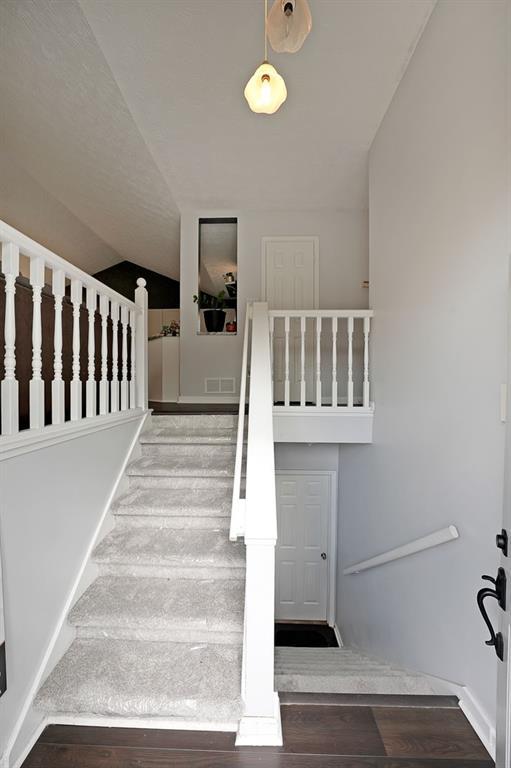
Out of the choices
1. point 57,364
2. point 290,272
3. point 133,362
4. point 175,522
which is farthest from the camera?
point 290,272

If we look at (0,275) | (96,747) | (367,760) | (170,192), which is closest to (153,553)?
(96,747)

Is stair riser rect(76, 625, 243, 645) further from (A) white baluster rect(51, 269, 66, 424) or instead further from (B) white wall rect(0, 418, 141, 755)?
(A) white baluster rect(51, 269, 66, 424)

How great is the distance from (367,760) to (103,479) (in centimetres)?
183

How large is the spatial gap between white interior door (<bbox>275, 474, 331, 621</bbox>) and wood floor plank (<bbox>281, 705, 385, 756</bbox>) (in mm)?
2896

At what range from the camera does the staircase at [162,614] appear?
60.9 inches

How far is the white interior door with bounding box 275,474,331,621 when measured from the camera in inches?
173

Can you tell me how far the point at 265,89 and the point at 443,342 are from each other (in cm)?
141

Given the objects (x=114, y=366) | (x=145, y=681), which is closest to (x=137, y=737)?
(x=145, y=681)

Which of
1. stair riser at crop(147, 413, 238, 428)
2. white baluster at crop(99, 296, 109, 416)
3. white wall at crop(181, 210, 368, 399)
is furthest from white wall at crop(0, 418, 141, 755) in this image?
white wall at crop(181, 210, 368, 399)

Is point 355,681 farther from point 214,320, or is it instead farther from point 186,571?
point 214,320

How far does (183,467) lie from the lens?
2711mm

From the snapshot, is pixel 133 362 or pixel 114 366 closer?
pixel 114 366

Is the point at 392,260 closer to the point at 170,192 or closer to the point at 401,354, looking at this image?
the point at 401,354

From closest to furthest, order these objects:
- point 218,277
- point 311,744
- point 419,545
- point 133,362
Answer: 1. point 311,744
2. point 419,545
3. point 133,362
4. point 218,277
